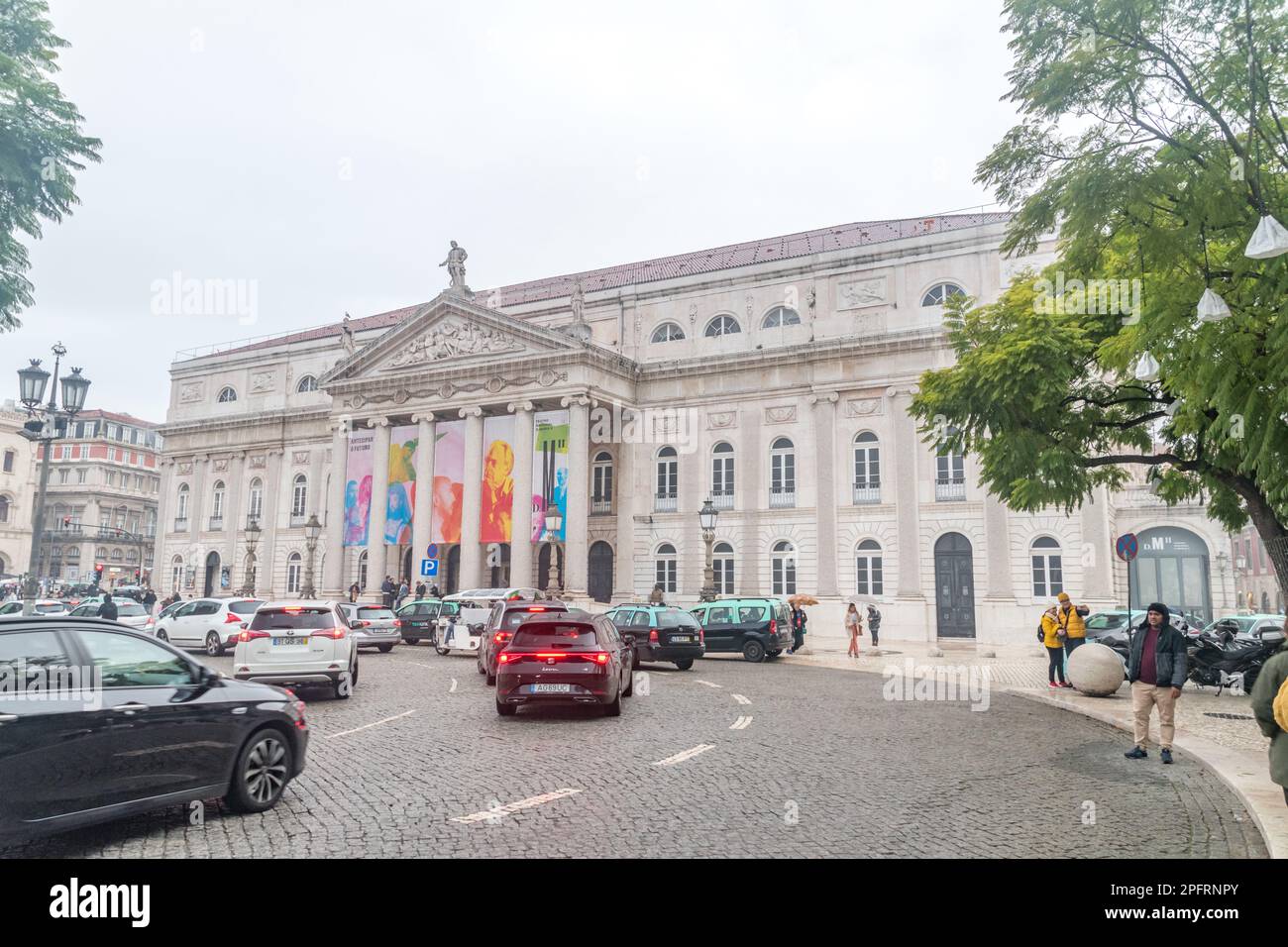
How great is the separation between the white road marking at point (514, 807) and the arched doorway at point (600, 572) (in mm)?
33011

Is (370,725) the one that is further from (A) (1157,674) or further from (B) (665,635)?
(B) (665,635)

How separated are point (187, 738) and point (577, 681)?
6.60m

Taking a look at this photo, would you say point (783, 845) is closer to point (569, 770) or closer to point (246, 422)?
point (569, 770)

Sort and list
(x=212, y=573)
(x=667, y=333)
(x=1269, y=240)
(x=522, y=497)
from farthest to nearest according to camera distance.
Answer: (x=212, y=573), (x=667, y=333), (x=522, y=497), (x=1269, y=240)

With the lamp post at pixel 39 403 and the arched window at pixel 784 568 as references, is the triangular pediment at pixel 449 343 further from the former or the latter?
the lamp post at pixel 39 403

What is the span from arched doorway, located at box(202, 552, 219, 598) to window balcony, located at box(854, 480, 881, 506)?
126 feet

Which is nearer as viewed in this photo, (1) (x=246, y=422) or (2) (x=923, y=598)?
(2) (x=923, y=598)

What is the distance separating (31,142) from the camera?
18312 mm

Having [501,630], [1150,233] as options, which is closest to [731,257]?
[501,630]

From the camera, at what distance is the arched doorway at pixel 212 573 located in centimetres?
5316

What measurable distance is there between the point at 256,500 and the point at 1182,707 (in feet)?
164
